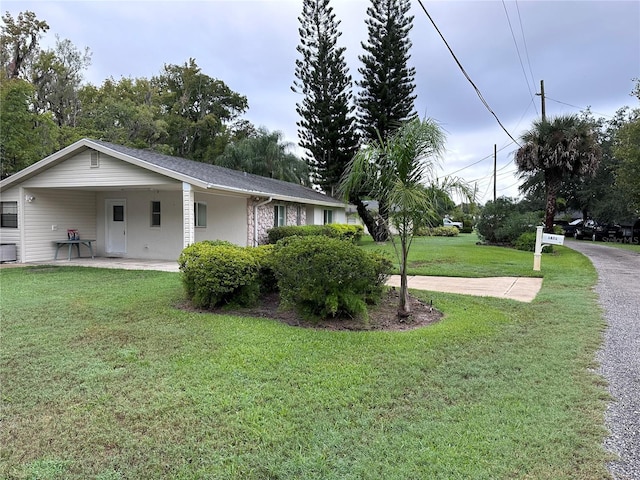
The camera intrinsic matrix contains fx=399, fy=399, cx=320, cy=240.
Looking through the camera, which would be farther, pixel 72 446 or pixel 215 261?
pixel 215 261

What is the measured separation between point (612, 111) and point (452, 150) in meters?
29.7

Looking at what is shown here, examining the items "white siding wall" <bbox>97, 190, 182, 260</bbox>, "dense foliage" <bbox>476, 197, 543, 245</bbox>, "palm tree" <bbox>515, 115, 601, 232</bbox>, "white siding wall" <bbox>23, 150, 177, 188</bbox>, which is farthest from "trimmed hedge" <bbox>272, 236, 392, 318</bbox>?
"dense foliage" <bbox>476, 197, 543, 245</bbox>

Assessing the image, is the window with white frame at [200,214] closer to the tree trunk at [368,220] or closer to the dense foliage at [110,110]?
the tree trunk at [368,220]

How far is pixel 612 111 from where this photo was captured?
92.1ft

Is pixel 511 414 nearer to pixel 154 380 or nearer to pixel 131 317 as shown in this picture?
pixel 154 380

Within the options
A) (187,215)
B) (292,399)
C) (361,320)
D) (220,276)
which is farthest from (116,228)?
(292,399)

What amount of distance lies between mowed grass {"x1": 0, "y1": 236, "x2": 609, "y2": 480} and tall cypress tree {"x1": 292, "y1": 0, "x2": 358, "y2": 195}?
15.6 metres

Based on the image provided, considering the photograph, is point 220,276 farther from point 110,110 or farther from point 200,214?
point 110,110

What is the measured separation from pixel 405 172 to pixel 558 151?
15337 millimetres

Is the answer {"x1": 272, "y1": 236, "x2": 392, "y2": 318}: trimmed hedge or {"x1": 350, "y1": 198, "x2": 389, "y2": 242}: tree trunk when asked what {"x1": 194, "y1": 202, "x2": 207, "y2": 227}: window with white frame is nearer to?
{"x1": 350, "y1": 198, "x2": 389, "y2": 242}: tree trunk

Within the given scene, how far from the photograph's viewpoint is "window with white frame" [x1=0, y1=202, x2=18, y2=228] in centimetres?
1264

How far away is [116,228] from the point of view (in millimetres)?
14211

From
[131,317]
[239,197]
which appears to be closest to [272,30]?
[239,197]

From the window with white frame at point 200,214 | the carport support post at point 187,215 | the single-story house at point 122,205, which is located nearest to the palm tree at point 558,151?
the single-story house at point 122,205
